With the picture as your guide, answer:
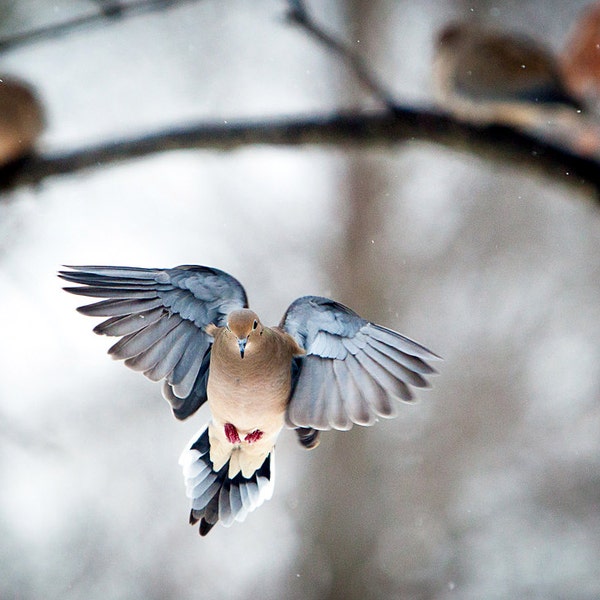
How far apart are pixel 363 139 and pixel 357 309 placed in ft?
3.95

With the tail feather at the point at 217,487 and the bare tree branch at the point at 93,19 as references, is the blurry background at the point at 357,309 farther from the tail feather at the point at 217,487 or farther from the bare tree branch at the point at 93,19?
the tail feather at the point at 217,487

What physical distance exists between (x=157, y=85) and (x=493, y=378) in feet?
3.97

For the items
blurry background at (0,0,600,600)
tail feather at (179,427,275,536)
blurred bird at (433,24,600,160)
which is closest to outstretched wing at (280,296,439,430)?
tail feather at (179,427,275,536)

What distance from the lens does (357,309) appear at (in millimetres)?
2207

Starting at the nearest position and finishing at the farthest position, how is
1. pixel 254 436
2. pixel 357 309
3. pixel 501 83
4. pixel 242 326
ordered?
pixel 242 326 < pixel 254 436 < pixel 501 83 < pixel 357 309

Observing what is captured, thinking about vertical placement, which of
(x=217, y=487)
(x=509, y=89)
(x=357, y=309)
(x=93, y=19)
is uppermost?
(x=357, y=309)

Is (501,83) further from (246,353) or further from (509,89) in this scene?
(246,353)

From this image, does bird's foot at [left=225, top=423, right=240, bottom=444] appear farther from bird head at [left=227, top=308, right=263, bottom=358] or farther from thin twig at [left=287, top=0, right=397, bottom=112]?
thin twig at [left=287, top=0, right=397, bottom=112]

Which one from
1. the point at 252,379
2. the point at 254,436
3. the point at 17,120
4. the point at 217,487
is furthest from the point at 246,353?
the point at 17,120

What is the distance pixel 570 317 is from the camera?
6.94ft

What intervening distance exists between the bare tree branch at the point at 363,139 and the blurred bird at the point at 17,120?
0.07m

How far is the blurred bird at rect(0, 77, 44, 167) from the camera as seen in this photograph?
1.10 meters

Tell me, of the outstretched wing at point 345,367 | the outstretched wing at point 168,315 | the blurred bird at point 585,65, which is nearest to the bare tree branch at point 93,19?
the outstretched wing at point 168,315

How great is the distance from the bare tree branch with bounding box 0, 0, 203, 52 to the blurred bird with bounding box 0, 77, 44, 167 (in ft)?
0.45
